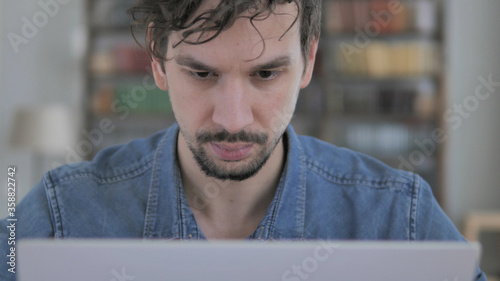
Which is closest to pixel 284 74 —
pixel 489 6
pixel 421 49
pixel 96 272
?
pixel 96 272

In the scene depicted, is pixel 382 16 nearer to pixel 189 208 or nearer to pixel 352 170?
pixel 352 170

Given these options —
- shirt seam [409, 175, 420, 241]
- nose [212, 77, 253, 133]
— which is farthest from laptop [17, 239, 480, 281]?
shirt seam [409, 175, 420, 241]

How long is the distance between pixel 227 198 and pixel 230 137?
0.22 m

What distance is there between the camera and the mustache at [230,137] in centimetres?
103

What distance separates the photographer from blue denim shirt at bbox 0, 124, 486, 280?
3.75ft

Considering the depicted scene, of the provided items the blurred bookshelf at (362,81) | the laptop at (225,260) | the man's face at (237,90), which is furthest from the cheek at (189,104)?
the blurred bookshelf at (362,81)

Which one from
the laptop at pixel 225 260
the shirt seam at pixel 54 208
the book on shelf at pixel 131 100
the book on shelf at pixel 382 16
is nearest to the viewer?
the laptop at pixel 225 260

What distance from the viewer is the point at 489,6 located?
3895 mm

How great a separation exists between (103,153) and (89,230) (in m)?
0.21

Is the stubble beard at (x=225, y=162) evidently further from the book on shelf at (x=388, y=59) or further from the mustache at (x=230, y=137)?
the book on shelf at (x=388, y=59)

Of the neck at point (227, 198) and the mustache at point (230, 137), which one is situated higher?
the mustache at point (230, 137)

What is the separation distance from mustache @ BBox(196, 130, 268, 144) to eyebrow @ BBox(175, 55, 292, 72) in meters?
0.13

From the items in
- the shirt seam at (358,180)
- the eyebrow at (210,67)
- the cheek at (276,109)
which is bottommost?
the shirt seam at (358,180)

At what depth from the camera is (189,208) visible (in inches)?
45.0
